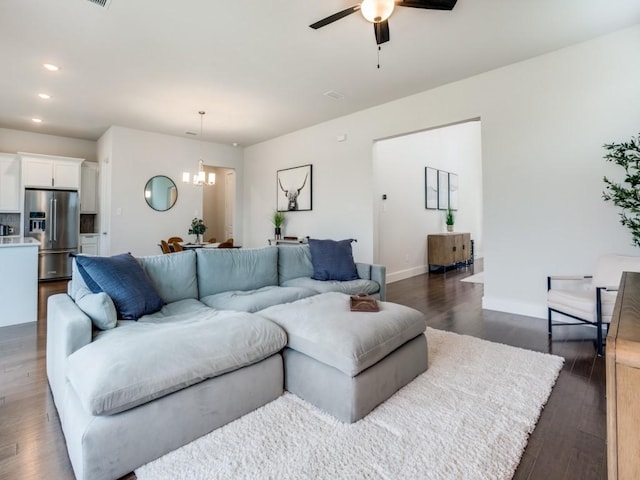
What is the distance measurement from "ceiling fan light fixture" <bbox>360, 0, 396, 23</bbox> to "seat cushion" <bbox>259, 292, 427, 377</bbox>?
2.03 metres

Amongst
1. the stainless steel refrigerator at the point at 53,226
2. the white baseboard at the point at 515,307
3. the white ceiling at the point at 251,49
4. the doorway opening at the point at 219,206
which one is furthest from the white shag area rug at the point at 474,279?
the stainless steel refrigerator at the point at 53,226

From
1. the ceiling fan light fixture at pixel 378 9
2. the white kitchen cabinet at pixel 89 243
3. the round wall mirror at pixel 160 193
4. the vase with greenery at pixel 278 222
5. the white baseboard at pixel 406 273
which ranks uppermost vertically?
the ceiling fan light fixture at pixel 378 9

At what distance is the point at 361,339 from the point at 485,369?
1184 mm

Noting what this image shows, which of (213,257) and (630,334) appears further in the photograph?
(213,257)

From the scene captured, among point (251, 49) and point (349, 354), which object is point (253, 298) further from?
point (251, 49)

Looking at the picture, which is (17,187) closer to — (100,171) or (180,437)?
(100,171)

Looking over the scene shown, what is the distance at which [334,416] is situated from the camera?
1.73 metres

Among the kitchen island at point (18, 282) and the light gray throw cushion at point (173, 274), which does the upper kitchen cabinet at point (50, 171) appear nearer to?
the kitchen island at point (18, 282)

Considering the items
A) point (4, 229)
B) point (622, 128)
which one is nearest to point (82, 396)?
point (622, 128)

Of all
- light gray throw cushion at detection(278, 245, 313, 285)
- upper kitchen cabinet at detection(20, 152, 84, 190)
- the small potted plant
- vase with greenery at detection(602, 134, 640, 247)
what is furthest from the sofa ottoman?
upper kitchen cabinet at detection(20, 152, 84, 190)

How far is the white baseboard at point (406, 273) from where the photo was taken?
19.2ft

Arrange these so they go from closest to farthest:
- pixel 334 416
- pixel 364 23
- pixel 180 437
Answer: pixel 180 437
pixel 334 416
pixel 364 23

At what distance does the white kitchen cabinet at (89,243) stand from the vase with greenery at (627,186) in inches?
319

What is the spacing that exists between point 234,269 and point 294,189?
337cm
